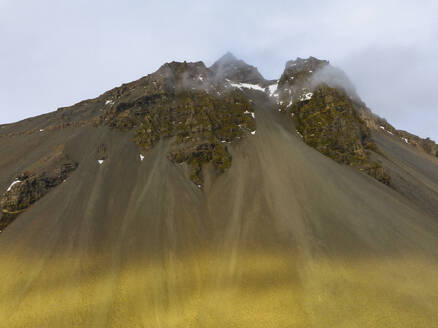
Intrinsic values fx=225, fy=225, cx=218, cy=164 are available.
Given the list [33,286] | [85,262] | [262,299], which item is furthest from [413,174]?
[33,286]

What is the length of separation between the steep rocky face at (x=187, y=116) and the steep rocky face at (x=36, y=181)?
1463cm

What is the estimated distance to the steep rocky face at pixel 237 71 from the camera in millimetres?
94800

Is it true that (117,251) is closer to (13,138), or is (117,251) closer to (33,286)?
(33,286)

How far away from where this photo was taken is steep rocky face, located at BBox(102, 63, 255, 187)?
46.3 metres

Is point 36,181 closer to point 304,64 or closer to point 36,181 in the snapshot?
point 36,181

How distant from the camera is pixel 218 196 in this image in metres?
37.4

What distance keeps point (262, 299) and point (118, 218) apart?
73.4ft

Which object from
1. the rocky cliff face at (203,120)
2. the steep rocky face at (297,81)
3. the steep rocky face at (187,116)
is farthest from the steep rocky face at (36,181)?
the steep rocky face at (297,81)

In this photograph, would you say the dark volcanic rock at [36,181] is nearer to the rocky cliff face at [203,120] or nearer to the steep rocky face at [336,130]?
the rocky cliff face at [203,120]

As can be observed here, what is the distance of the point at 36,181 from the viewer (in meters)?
37.3

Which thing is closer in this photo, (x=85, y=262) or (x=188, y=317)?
(x=188, y=317)

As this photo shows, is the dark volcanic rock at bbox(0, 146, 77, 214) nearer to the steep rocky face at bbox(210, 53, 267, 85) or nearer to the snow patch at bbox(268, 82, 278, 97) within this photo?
the snow patch at bbox(268, 82, 278, 97)

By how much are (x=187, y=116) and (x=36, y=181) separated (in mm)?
32750

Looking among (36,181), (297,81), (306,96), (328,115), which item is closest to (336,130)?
(328,115)
